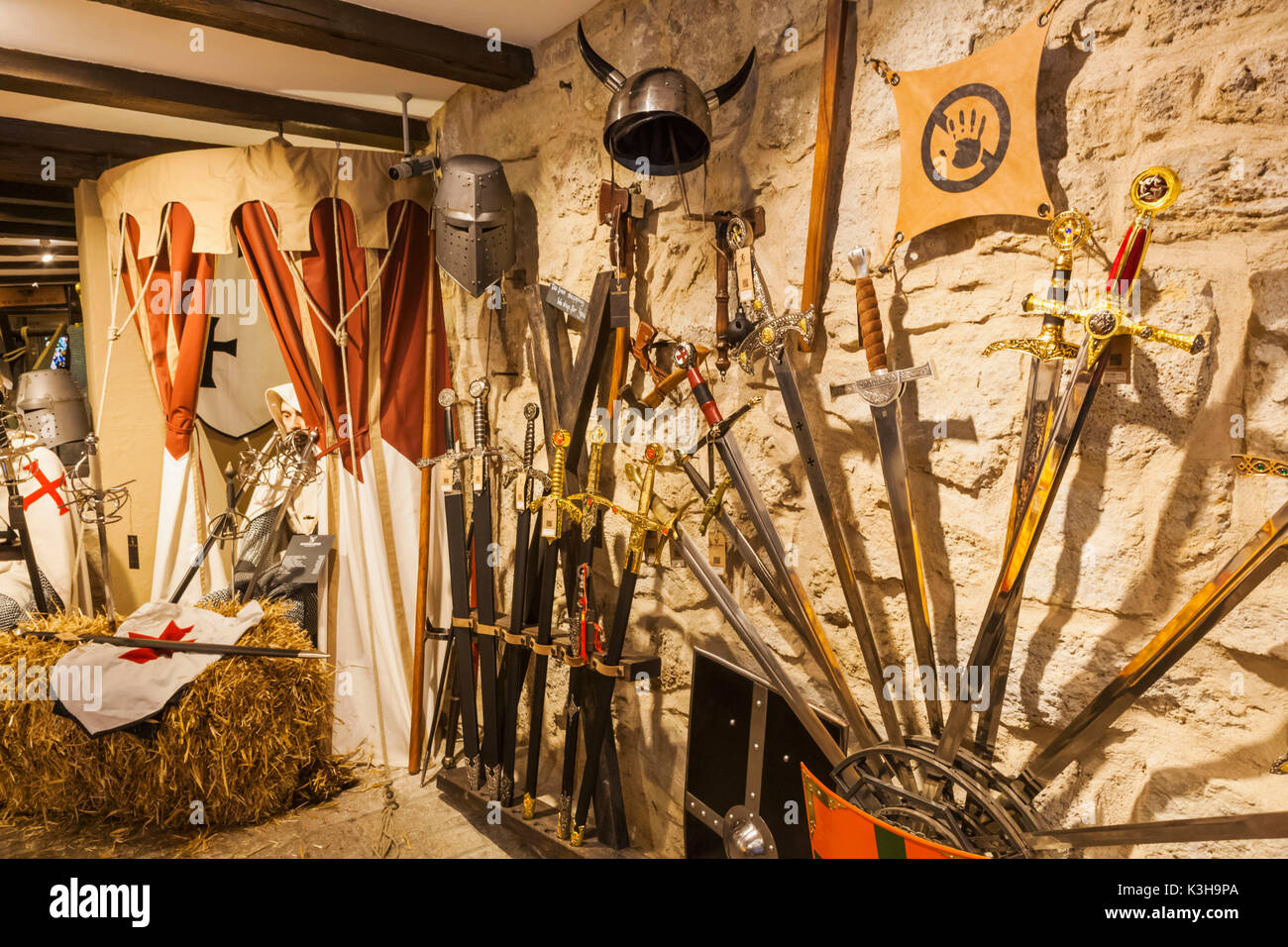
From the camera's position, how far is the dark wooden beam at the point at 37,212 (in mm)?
3781

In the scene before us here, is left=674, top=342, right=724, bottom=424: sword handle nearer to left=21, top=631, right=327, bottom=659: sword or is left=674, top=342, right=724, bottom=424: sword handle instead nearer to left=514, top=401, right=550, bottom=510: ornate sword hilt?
left=514, top=401, right=550, bottom=510: ornate sword hilt

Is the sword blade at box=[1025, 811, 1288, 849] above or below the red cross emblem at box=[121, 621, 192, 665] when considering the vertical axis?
above

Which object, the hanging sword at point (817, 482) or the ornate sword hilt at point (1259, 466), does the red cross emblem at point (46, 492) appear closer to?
the hanging sword at point (817, 482)

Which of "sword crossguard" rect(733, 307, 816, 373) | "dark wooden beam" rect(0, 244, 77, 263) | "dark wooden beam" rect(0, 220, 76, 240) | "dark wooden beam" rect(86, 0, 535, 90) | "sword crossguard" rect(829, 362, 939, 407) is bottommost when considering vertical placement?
"sword crossguard" rect(829, 362, 939, 407)

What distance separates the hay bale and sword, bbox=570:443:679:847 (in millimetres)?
966

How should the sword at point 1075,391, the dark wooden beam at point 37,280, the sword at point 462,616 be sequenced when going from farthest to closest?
the dark wooden beam at point 37,280 → the sword at point 462,616 → the sword at point 1075,391

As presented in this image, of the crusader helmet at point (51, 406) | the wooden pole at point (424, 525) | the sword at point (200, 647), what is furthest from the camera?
the crusader helmet at point (51, 406)

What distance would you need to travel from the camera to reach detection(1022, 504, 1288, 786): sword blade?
3.17ft

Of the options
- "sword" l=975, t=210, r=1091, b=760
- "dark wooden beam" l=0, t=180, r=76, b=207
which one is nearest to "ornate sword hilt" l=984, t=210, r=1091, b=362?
"sword" l=975, t=210, r=1091, b=760

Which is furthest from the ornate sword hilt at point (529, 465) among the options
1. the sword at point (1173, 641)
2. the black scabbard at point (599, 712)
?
the sword at point (1173, 641)

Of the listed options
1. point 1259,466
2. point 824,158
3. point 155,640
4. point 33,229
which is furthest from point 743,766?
point 33,229

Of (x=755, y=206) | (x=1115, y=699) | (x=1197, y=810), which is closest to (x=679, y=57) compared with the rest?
(x=755, y=206)

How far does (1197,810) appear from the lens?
112 cm

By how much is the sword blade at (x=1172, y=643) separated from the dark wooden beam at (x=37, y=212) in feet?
14.8
